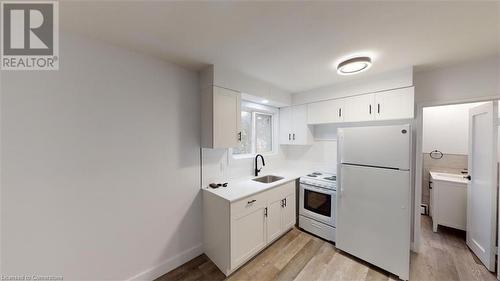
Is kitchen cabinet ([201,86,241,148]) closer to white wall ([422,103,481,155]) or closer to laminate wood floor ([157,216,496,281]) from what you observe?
laminate wood floor ([157,216,496,281])

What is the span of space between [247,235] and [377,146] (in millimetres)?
1844

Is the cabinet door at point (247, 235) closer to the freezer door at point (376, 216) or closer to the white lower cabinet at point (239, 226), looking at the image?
the white lower cabinet at point (239, 226)

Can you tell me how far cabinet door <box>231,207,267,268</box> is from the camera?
1860 millimetres

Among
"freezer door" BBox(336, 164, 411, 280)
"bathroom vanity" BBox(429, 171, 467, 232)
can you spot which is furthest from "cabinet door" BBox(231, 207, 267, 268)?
"bathroom vanity" BBox(429, 171, 467, 232)

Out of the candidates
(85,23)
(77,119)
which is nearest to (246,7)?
(85,23)

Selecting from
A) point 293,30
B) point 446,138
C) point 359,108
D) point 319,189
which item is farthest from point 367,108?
point 446,138

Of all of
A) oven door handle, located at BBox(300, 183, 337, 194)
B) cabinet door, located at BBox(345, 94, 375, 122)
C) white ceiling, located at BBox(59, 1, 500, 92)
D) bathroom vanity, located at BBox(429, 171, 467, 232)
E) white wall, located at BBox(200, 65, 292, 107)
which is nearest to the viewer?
white ceiling, located at BBox(59, 1, 500, 92)

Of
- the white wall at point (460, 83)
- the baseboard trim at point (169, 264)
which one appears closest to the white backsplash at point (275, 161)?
the baseboard trim at point (169, 264)

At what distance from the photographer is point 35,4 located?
1.11 m

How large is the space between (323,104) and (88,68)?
9.67ft

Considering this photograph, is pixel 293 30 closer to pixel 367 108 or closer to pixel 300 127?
pixel 367 108

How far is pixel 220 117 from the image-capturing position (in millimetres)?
2062

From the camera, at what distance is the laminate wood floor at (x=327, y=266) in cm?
183

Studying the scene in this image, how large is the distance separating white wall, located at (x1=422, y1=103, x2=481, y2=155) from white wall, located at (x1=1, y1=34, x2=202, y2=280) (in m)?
4.41
